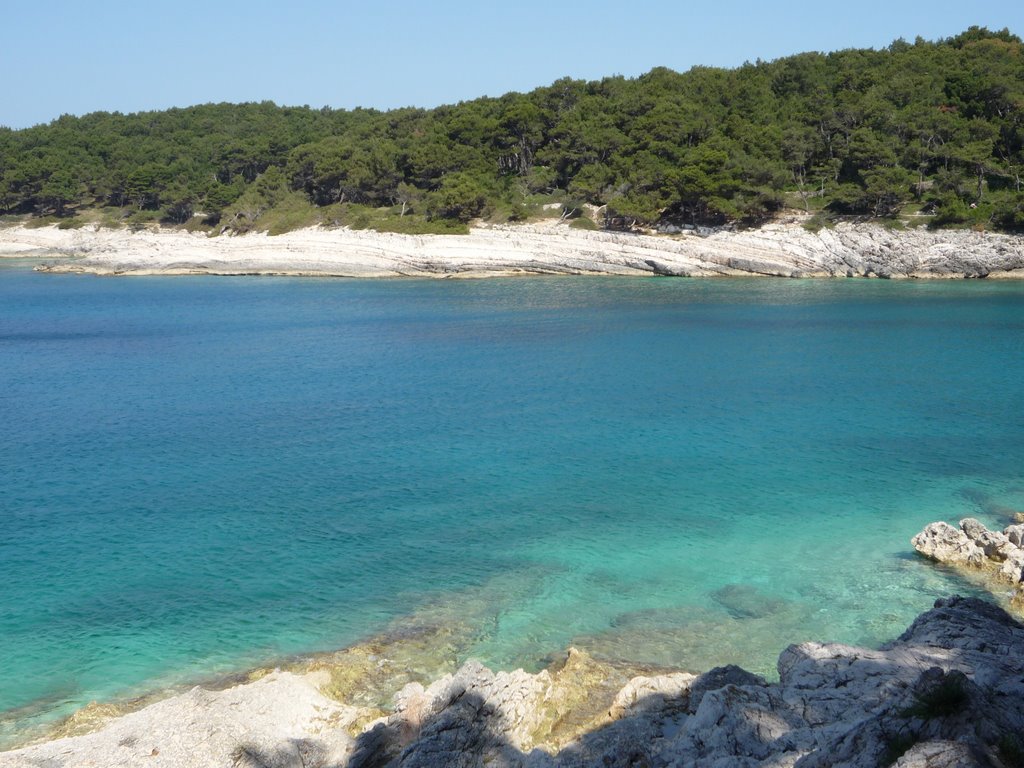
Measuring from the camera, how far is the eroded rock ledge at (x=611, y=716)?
6.24 meters

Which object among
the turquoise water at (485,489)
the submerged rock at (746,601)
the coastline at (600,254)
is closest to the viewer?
the turquoise water at (485,489)

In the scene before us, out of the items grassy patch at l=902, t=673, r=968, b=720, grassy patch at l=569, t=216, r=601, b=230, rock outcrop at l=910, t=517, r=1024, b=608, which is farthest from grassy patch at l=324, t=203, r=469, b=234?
grassy patch at l=902, t=673, r=968, b=720

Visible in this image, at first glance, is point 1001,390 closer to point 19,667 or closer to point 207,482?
point 207,482

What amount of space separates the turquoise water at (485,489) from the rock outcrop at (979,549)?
0.41m

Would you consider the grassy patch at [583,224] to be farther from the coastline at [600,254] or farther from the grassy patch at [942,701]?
the grassy patch at [942,701]

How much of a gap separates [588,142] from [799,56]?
78.4ft

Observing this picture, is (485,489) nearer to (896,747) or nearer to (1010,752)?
(896,747)

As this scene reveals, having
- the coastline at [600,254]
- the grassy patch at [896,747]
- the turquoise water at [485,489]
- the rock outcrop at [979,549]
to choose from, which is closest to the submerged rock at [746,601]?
the turquoise water at [485,489]

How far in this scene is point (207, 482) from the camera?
18.3m

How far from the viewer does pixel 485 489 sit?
17.9 m

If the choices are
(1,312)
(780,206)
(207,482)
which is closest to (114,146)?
(1,312)

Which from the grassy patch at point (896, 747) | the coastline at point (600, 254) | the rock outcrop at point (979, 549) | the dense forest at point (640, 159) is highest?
the dense forest at point (640, 159)

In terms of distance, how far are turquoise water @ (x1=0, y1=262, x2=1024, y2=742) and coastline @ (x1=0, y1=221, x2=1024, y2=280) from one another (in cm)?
1744

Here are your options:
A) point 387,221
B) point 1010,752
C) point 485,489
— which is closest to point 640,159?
point 387,221
